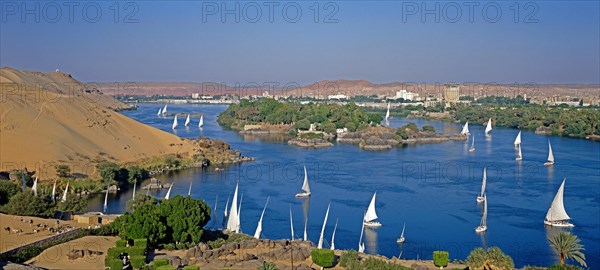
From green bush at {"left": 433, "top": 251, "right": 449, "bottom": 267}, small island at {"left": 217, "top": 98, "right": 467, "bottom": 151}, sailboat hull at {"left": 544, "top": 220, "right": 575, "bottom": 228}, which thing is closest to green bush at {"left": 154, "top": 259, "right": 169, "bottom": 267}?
green bush at {"left": 433, "top": 251, "right": 449, "bottom": 267}

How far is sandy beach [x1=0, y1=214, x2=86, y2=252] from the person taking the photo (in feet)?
39.9

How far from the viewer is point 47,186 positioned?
69.1 feet

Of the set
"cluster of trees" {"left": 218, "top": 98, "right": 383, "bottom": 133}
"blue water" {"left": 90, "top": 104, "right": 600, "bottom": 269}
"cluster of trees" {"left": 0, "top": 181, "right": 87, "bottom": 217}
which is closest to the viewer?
"cluster of trees" {"left": 0, "top": 181, "right": 87, "bottom": 217}

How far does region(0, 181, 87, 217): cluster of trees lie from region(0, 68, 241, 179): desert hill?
701cm

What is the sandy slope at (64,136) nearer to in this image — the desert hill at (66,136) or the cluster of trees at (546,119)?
the desert hill at (66,136)

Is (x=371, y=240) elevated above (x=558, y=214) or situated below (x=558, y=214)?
below

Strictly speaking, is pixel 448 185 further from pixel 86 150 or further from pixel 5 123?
pixel 5 123

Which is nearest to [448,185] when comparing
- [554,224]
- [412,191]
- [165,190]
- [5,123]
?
[412,191]

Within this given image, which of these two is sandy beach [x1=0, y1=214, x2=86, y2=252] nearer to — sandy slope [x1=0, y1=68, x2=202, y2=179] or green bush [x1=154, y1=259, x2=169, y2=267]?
green bush [x1=154, y1=259, x2=169, y2=267]

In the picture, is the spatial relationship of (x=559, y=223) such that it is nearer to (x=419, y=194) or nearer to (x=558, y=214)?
(x=558, y=214)

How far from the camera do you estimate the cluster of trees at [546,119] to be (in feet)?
136

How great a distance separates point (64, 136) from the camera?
1110 inches

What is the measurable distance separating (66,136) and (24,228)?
15.7 metres

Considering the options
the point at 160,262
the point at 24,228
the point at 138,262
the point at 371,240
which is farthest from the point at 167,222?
the point at 371,240
